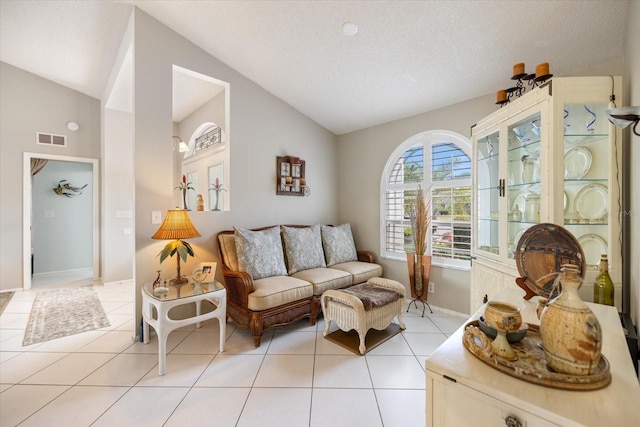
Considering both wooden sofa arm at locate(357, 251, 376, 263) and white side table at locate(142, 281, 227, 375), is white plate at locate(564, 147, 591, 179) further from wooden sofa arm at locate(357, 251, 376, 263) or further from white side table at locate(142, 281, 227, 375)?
white side table at locate(142, 281, 227, 375)

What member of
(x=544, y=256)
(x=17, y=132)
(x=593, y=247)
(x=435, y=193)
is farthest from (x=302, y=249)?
(x=17, y=132)

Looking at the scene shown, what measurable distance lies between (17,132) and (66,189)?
144cm

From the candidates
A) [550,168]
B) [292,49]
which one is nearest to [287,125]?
[292,49]

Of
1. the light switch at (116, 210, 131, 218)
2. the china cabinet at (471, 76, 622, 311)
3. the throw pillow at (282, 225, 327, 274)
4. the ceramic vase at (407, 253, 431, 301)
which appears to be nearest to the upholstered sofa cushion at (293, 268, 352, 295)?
the throw pillow at (282, 225, 327, 274)

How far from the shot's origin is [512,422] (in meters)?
0.69

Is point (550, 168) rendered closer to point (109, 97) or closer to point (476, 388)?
point (476, 388)

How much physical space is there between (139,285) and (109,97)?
3.19 meters

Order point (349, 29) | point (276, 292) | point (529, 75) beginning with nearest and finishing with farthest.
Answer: point (529, 75)
point (349, 29)
point (276, 292)

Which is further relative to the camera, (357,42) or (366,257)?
(366,257)

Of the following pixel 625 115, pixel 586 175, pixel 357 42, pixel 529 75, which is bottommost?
pixel 586 175

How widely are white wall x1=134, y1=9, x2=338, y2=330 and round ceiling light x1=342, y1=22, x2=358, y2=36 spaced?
1.57m

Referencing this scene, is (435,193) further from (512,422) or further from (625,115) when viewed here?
(512,422)

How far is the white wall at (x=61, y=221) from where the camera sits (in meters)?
4.95

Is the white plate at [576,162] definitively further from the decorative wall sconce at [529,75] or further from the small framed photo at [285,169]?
the small framed photo at [285,169]
